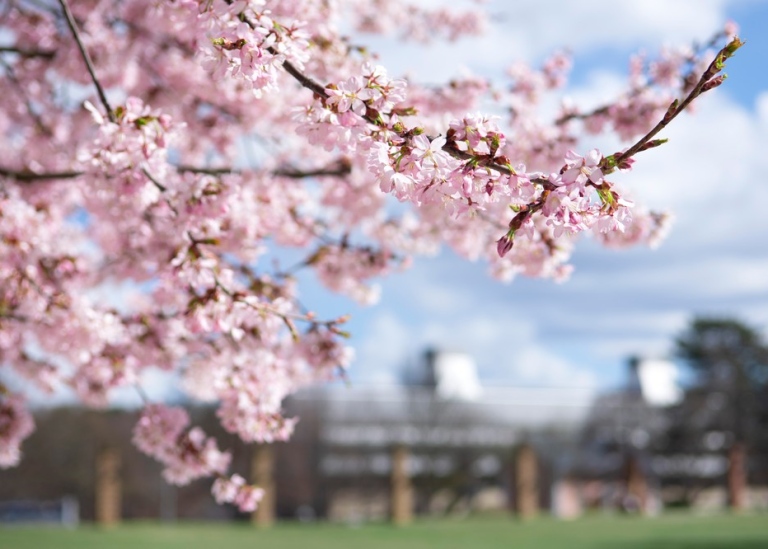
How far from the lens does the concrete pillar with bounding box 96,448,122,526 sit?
35.8 meters

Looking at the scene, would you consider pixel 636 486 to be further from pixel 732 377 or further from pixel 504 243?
pixel 504 243

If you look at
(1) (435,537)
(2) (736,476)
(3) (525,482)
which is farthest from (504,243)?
(2) (736,476)

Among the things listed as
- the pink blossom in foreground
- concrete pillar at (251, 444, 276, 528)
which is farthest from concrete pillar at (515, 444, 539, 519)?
the pink blossom in foreground

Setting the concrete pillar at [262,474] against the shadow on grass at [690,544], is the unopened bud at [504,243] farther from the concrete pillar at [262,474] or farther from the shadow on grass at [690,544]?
the concrete pillar at [262,474]

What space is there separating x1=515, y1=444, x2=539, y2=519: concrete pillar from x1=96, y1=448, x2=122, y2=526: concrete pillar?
1656 centimetres

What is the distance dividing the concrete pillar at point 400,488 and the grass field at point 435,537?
6231 mm

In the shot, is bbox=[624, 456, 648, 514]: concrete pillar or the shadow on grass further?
bbox=[624, 456, 648, 514]: concrete pillar

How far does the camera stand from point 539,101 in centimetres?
793

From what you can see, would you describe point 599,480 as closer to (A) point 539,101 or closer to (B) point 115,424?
(B) point 115,424

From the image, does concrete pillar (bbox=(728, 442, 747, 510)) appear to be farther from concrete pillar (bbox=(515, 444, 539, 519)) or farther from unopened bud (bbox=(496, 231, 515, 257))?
unopened bud (bbox=(496, 231, 515, 257))

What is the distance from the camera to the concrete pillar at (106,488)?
117 ft

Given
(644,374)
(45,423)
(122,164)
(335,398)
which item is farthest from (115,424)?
(122,164)

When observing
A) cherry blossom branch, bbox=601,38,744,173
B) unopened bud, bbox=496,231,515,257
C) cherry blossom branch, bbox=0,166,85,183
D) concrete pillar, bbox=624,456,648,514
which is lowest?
concrete pillar, bbox=624,456,648,514

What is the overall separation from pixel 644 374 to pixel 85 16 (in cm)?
6177
